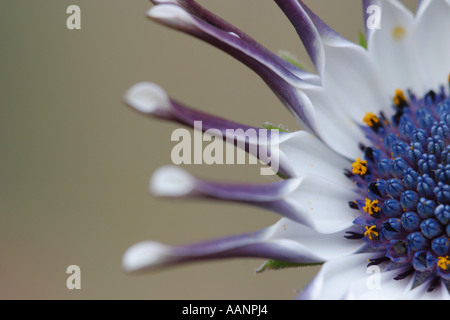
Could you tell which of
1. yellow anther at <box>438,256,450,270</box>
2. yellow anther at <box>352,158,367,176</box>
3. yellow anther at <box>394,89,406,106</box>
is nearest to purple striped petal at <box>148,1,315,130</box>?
yellow anther at <box>352,158,367,176</box>

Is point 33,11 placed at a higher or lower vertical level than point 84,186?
higher

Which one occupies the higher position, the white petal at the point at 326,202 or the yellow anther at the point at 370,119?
the yellow anther at the point at 370,119

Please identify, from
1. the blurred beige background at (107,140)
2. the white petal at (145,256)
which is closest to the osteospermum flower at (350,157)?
the white petal at (145,256)

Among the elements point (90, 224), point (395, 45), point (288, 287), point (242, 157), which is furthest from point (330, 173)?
point (90, 224)

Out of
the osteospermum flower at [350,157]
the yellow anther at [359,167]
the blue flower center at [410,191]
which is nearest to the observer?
the osteospermum flower at [350,157]

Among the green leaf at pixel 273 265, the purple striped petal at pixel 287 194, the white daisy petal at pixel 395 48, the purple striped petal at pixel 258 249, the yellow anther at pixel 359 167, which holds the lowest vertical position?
the green leaf at pixel 273 265

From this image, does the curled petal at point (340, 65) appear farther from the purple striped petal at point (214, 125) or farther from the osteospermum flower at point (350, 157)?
the purple striped petal at point (214, 125)

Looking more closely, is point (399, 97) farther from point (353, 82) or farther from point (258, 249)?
point (258, 249)

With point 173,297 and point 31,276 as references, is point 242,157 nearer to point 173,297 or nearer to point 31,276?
A: point 173,297
